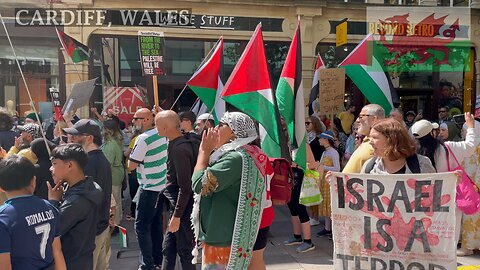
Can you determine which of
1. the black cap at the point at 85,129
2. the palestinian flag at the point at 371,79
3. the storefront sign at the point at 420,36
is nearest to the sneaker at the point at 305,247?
the palestinian flag at the point at 371,79

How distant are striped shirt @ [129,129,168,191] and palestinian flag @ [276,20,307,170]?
1557 mm

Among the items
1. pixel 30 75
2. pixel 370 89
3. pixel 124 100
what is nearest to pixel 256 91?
pixel 370 89

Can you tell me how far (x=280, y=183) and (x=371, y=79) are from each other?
11.6ft

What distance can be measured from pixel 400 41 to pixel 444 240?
11362 mm

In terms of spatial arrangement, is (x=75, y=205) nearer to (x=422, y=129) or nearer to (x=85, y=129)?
(x=85, y=129)

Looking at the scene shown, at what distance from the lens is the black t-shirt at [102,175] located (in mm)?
3682

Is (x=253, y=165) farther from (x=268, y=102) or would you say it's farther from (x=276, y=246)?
(x=276, y=246)

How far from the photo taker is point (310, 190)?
590 cm

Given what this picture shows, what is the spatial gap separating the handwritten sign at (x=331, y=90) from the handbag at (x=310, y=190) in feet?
8.54

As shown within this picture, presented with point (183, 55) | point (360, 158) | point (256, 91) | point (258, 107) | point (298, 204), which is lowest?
point (298, 204)

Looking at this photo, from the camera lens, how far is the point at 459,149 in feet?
14.3

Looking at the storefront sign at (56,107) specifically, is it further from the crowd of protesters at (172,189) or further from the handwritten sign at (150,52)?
the handwritten sign at (150,52)

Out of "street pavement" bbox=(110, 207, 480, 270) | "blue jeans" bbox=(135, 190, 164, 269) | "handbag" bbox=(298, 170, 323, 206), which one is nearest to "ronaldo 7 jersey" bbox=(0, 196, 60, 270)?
"blue jeans" bbox=(135, 190, 164, 269)

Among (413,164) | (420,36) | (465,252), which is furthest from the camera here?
(420,36)
